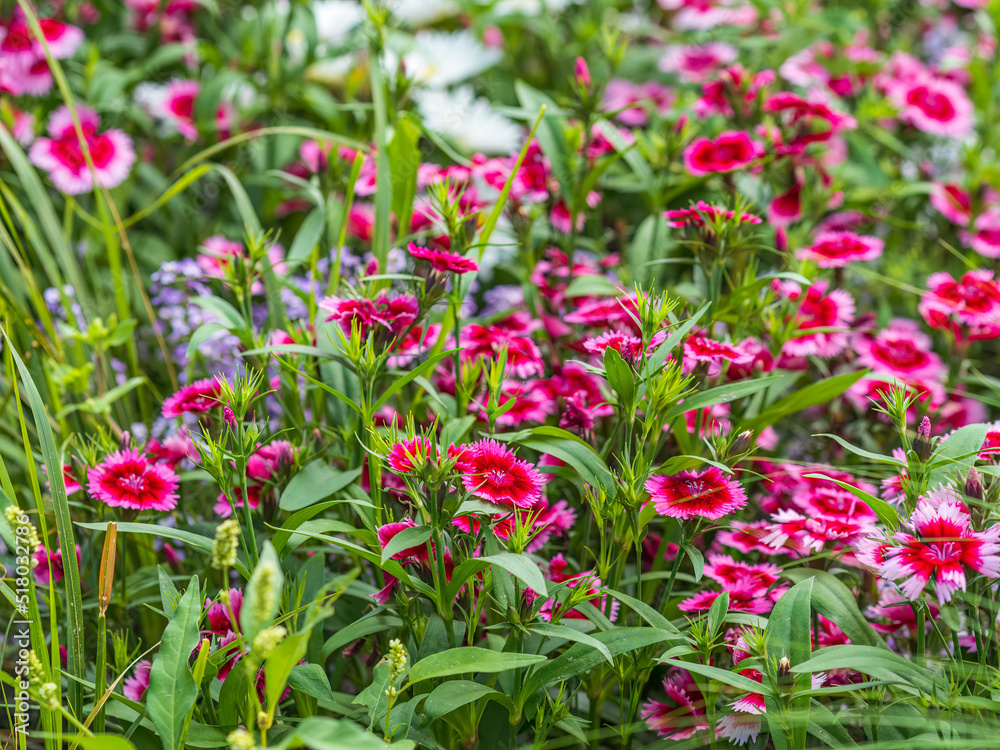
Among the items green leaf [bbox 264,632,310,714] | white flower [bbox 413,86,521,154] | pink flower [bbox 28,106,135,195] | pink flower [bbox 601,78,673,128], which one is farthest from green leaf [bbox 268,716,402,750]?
white flower [bbox 413,86,521,154]

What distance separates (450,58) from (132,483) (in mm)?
2392

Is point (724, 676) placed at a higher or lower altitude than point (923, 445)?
lower

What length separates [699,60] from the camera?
2.84 metres

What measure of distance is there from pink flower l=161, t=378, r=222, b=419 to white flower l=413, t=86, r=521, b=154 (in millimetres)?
1768

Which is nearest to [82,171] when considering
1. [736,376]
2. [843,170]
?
[736,376]

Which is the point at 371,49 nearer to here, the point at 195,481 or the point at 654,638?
the point at 195,481

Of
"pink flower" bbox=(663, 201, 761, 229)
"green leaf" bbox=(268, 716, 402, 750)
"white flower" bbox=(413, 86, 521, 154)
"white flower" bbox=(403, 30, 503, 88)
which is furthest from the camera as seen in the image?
"white flower" bbox=(403, 30, 503, 88)

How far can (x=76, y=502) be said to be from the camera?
142 cm

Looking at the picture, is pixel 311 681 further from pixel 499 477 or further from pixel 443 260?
pixel 443 260

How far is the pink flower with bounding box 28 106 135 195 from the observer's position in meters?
2.27

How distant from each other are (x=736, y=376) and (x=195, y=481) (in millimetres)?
1167

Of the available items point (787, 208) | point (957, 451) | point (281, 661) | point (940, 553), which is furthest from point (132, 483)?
point (787, 208)

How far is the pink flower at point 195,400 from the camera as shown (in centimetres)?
136

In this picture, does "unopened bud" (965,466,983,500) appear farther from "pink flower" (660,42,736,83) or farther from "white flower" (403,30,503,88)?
"white flower" (403,30,503,88)
